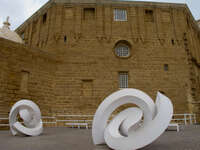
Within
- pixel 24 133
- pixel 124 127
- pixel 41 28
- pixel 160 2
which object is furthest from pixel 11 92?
pixel 160 2

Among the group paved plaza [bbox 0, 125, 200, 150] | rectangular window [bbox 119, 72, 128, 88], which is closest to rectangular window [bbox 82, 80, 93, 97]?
rectangular window [bbox 119, 72, 128, 88]

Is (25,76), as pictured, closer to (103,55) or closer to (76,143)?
(103,55)

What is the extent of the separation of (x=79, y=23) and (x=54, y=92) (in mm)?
6785

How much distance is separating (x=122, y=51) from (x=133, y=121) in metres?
12.1

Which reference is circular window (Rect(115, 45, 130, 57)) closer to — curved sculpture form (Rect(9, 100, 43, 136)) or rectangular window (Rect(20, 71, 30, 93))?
rectangular window (Rect(20, 71, 30, 93))

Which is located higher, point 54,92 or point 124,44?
point 124,44

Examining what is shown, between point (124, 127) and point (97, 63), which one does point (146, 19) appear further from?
point (124, 127)

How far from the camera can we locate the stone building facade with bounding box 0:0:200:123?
1315cm

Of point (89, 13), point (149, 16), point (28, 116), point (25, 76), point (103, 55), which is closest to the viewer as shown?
point (28, 116)

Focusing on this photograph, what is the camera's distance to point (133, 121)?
4109 millimetres

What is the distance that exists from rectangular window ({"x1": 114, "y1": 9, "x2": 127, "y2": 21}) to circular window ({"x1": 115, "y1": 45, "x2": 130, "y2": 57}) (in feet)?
9.16

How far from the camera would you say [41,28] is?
1661cm

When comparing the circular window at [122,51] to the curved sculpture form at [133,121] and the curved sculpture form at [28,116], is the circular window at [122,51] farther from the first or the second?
the curved sculpture form at [133,121]

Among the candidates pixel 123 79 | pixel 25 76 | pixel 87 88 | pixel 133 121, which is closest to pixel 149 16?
pixel 123 79
